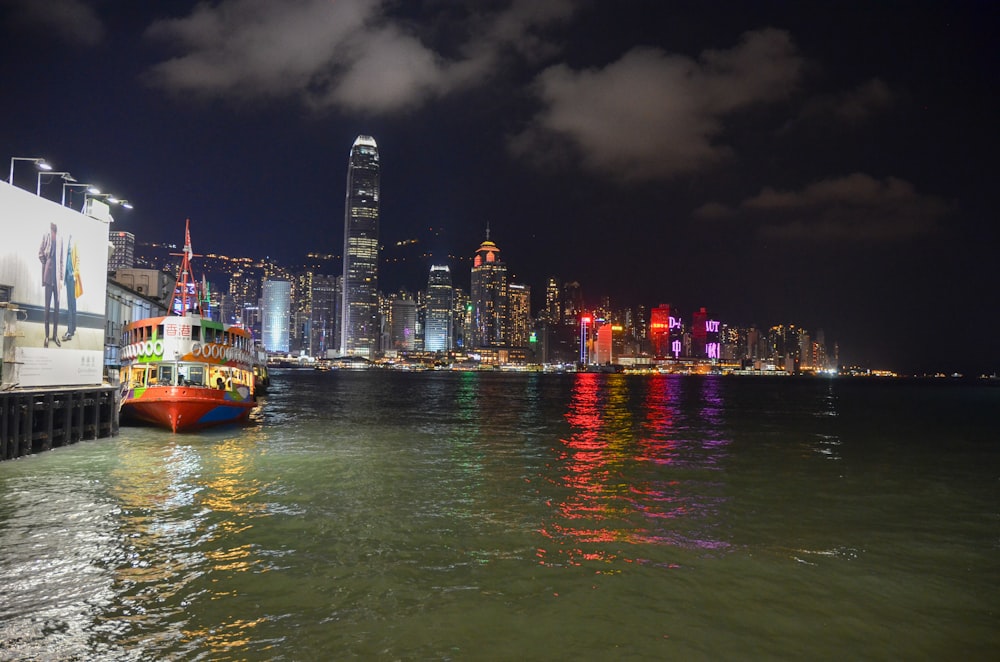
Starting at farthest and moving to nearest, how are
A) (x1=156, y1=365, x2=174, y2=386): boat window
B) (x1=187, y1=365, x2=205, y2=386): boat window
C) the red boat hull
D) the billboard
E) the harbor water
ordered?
(x1=187, y1=365, x2=205, y2=386): boat window
(x1=156, y1=365, x2=174, y2=386): boat window
the red boat hull
the billboard
the harbor water

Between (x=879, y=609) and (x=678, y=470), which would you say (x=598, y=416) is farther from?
(x=879, y=609)

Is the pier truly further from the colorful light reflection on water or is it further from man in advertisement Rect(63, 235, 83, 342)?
the colorful light reflection on water

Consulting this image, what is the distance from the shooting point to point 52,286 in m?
28.1

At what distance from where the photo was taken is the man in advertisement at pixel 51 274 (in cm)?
2766

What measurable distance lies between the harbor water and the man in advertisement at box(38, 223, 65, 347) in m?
5.59

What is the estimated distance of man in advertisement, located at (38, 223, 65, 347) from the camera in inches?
1089

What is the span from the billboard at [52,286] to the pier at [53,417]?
0.72 meters

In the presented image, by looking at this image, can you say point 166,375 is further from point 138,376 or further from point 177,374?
point 138,376

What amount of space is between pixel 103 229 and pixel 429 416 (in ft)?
98.3

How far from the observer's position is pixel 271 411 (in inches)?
2263

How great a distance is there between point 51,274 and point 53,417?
6.45m

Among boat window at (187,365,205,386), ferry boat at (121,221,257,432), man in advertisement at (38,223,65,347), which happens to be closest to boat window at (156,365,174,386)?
ferry boat at (121,221,257,432)

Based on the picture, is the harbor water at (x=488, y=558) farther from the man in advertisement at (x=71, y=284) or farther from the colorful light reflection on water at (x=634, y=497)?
the man in advertisement at (x=71, y=284)

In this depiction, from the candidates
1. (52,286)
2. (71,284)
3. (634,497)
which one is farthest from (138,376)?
(634,497)
